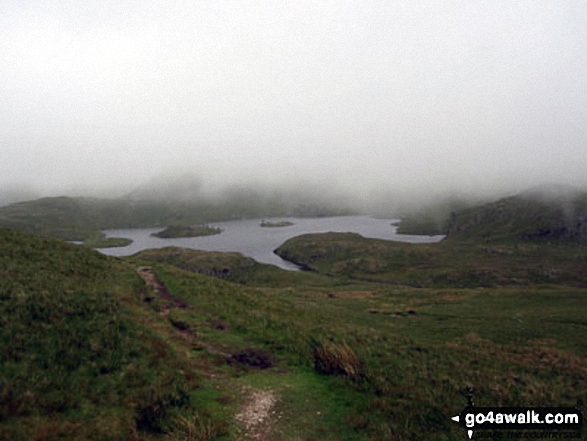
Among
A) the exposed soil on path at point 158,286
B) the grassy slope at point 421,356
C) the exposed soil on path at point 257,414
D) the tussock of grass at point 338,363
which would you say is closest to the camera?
the exposed soil on path at point 257,414

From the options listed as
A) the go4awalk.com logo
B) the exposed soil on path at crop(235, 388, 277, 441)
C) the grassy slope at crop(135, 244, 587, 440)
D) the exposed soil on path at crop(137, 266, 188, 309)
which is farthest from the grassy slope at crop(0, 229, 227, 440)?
the go4awalk.com logo

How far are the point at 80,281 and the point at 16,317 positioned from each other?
11066 mm

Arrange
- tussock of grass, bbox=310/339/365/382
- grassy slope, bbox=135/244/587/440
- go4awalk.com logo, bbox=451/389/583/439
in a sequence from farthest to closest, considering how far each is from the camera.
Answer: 1. tussock of grass, bbox=310/339/365/382
2. grassy slope, bbox=135/244/587/440
3. go4awalk.com logo, bbox=451/389/583/439

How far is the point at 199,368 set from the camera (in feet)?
51.3

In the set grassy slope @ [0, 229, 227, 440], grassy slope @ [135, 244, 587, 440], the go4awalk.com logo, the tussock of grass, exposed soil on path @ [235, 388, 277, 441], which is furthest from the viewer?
the tussock of grass

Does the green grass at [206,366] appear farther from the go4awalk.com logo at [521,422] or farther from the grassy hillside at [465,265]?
the grassy hillside at [465,265]

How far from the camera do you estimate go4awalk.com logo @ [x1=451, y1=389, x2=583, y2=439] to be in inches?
455

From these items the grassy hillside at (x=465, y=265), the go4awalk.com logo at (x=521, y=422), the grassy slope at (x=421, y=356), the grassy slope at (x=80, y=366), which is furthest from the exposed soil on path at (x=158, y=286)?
the grassy hillside at (x=465, y=265)

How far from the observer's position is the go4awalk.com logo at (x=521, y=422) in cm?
1155

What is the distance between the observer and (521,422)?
12.1m

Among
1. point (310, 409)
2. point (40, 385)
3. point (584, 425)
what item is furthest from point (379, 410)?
point (40, 385)

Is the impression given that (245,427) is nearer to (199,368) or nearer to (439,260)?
(199,368)

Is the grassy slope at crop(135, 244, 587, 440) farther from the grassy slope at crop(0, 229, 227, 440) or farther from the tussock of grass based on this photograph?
the grassy slope at crop(0, 229, 227, 440)

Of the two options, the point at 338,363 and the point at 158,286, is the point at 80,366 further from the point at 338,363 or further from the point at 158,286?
the point at 158,286
